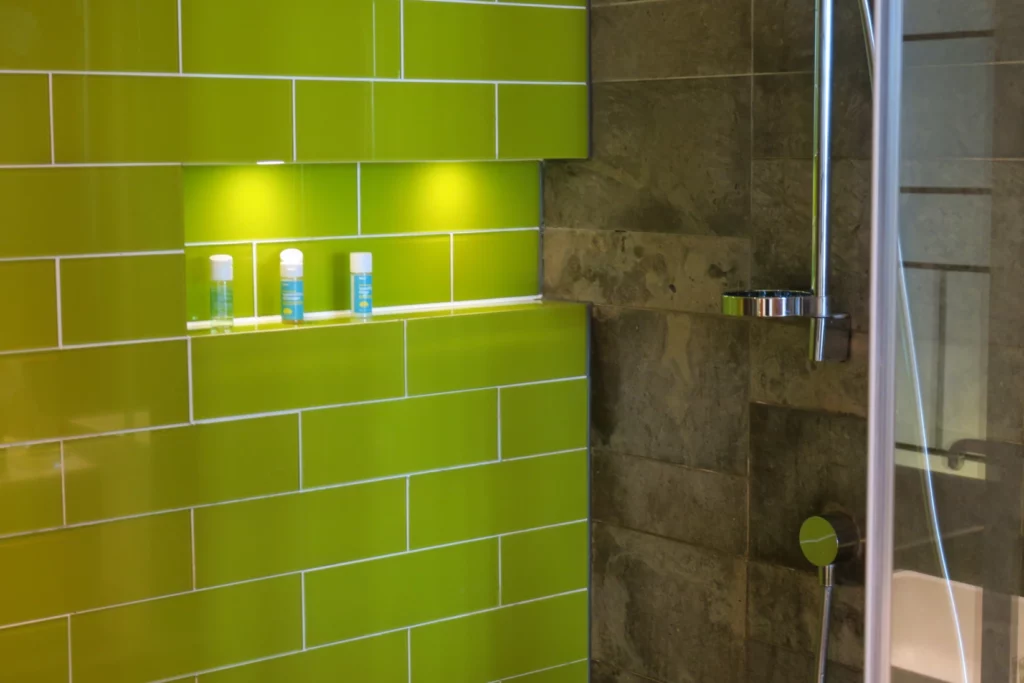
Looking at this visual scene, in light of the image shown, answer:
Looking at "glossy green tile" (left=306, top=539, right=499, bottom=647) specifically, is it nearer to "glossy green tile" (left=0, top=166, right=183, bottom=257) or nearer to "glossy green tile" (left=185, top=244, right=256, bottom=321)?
"glossy green tile" (left=185, top=244, right=256, bottom=321)

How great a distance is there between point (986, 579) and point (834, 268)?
0.87m

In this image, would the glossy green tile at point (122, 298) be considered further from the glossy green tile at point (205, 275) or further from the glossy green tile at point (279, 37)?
the glossy green tile at point (279, 37)

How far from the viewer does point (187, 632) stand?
195cm

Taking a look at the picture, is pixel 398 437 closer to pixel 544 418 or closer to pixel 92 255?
pixel 544 418

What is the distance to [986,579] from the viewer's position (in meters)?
1.08

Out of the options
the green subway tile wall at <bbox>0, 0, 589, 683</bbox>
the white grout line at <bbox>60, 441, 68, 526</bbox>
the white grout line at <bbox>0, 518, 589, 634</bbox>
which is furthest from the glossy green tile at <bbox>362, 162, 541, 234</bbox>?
the white grout line at <bbox>60, 441, 68, 526</bbox>

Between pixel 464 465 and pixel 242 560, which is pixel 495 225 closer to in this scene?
pixel 464 465

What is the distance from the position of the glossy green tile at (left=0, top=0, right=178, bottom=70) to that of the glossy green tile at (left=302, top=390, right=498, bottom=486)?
0.61m

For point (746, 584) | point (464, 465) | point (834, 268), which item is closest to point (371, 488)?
point (464, 465)

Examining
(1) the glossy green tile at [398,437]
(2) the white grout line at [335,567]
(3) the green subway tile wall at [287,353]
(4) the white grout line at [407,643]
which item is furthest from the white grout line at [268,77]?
(4) the white grout line at [407,643]

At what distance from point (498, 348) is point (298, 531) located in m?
0.49

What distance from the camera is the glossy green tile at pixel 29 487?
Answer: 1754mm

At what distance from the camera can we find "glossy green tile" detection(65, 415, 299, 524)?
1.83 m

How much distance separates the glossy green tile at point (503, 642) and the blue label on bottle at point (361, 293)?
0.57 metres
